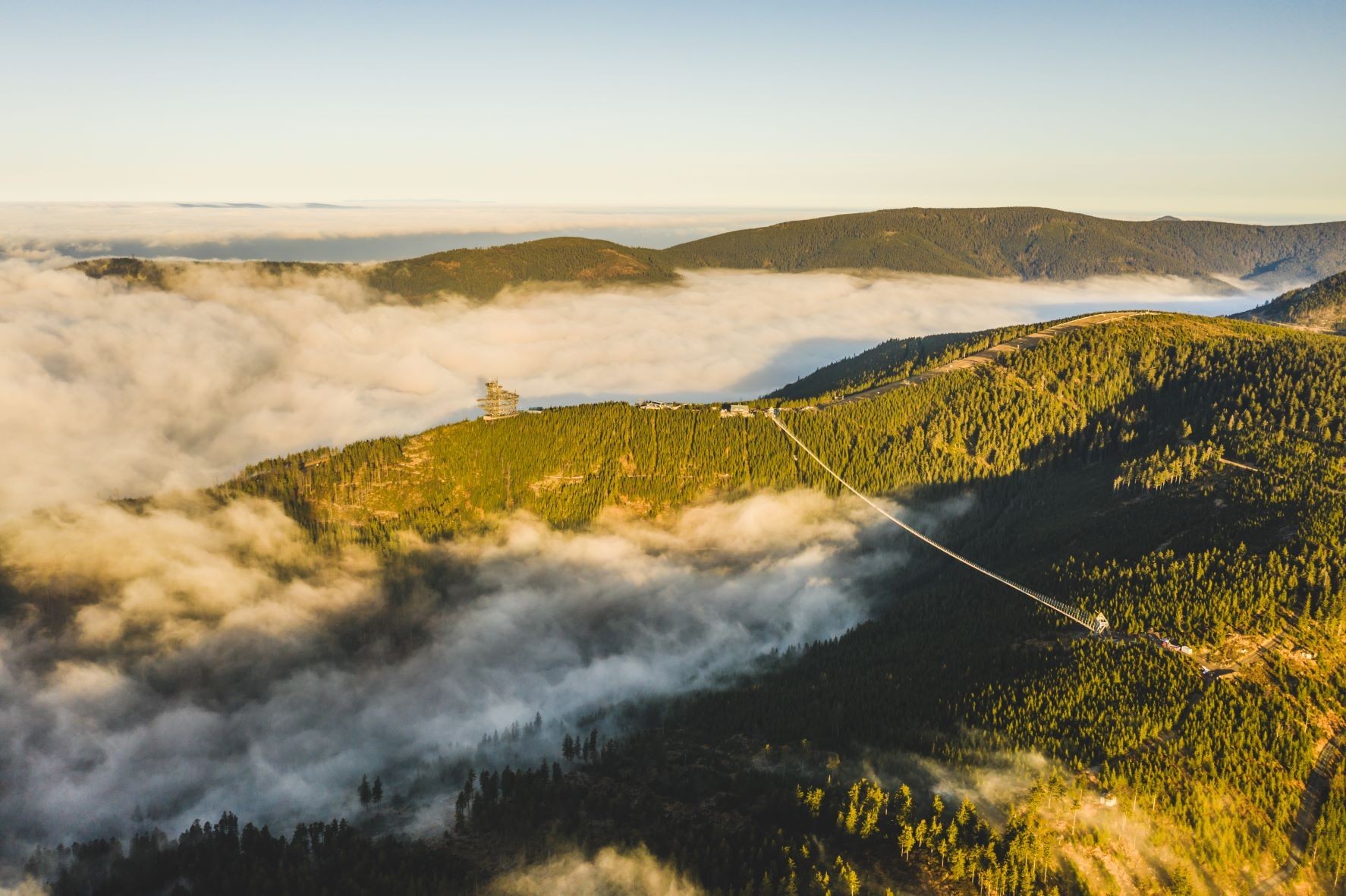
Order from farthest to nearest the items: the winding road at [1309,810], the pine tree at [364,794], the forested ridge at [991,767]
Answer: the pine tree at [364,794] → the forested ridge at [991,767] → the winding road at [1309,810]

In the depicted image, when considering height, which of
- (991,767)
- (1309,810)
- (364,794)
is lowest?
(364,794)

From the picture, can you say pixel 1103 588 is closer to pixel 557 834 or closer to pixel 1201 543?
pixel 1201 543

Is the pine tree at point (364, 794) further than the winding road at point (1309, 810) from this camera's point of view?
Yes

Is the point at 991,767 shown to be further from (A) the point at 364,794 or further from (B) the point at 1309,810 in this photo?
(A) the point at 364,794

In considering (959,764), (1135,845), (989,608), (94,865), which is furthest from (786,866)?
(94,865)

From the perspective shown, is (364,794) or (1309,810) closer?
(1309,810)

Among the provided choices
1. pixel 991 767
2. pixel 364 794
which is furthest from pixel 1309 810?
pixel 364 794

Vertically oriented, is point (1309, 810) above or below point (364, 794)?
above

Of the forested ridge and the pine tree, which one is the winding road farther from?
the pine tree

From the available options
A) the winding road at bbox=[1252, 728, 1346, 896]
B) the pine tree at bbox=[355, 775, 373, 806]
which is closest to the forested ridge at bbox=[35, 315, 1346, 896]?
the winding road at bbox=[1252, 728, 1346, 896]

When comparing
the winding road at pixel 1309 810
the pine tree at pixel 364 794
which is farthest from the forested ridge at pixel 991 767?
the pine tree at pixel 364 794

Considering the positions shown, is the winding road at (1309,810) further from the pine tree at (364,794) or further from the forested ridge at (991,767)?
the pine tree at (364,794)
